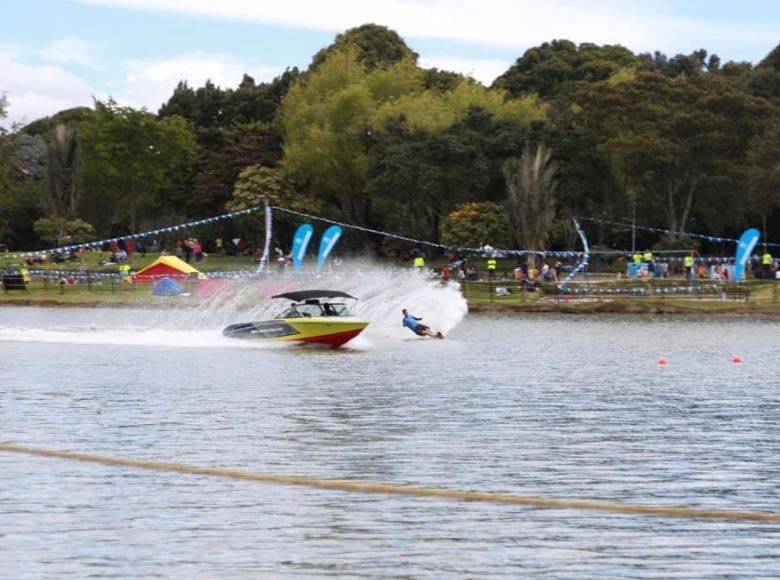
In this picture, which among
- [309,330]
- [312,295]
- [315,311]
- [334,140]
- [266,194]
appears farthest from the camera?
[266,194]

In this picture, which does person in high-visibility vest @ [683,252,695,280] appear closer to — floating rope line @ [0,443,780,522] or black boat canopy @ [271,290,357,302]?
black boat canopy @ [271,290,357,302]

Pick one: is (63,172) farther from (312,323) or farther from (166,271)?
(312,323)

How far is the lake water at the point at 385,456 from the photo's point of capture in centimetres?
1709

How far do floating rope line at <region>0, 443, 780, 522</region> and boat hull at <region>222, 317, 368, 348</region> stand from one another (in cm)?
2337

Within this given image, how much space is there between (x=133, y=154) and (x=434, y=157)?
33.6 metres

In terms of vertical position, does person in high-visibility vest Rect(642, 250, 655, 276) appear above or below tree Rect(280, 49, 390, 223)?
below

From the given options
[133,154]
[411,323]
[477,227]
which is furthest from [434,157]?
[411,323]

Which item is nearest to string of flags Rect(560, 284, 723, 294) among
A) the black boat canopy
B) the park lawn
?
the park lawn

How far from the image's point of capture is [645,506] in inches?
783

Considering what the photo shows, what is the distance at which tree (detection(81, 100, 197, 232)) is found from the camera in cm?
11525

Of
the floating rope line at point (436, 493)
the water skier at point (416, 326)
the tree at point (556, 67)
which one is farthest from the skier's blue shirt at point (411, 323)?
the tree at point (556, 67)

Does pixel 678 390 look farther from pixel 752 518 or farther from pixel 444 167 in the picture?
pixel 444 167

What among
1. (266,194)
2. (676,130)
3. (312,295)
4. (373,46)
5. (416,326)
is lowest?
(416,326)

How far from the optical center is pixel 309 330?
46.7 metres
